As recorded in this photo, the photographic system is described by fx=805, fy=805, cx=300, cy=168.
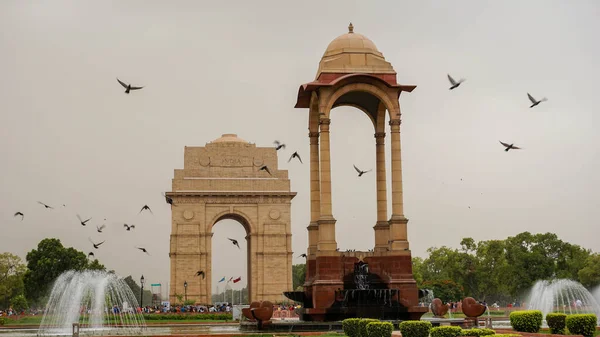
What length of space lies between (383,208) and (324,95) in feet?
16.3

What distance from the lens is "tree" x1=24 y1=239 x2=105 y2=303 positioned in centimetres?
6994

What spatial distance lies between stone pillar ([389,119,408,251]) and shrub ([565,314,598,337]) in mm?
9622

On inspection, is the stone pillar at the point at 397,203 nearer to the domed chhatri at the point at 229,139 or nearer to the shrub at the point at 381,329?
the shrub at the point at 381,329

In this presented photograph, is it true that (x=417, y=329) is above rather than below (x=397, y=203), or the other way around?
below

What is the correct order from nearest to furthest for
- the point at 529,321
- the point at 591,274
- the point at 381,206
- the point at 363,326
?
the point at 363,326 → the point at 529,321 → the point at 381,206 → the point at 591,274

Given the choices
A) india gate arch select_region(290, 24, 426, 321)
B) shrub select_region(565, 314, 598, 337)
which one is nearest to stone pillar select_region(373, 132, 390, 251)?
india gate arch select_region(290, 24, 426, 321)

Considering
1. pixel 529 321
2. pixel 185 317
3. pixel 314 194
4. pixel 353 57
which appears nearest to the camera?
pixel 529 321

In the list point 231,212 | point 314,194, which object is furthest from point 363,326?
point 231,212

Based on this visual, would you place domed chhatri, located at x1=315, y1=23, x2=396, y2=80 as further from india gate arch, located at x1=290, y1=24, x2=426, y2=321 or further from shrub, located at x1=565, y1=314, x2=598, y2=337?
shrub, located at x1=565, y1=314, x2=598, y2=337

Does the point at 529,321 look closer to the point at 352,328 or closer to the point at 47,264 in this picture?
the point at 352,328

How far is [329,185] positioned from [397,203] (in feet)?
8.22

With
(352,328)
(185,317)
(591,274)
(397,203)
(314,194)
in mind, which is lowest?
(185,317)

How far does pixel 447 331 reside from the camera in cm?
1625

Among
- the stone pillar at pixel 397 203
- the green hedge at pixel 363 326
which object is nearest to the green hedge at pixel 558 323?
the green hedge at pixel 363 326
